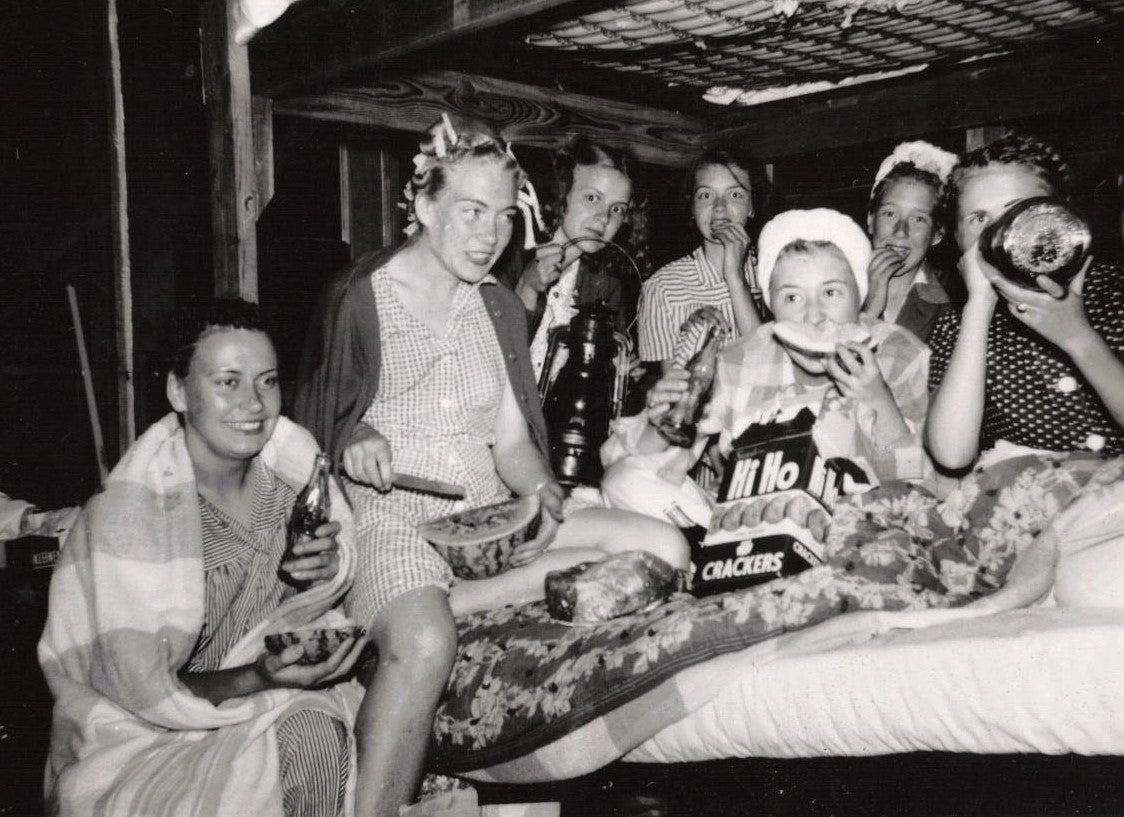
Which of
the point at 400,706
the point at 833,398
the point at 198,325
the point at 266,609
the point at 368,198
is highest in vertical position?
the point at 368,198

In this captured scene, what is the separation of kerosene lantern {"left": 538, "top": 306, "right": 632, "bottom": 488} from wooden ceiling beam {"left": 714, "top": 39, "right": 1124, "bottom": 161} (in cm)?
185

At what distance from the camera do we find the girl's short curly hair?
3209mm

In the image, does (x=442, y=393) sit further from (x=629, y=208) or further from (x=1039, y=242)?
(x=1039, y=242)

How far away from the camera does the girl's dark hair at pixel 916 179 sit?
12.2 ft

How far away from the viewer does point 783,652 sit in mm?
2279

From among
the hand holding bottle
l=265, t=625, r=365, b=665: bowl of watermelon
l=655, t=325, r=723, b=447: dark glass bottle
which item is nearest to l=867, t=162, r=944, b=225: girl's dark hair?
l=655, t=325, r=723, b=447: dark glass bottle

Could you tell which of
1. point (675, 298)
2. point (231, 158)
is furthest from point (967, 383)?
point (231, 158)

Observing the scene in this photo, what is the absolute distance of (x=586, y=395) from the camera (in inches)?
147

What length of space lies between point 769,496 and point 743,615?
437 mm

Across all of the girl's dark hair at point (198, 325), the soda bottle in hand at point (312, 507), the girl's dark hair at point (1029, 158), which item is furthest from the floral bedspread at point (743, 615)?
the girl's dark hair at point (198, 325)

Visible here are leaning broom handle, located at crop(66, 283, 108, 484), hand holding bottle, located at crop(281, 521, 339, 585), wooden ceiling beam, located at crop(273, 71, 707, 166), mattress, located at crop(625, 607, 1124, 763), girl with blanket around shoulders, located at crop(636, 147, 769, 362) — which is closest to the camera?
mattress, located at crop(625, 607, 1124, 763)

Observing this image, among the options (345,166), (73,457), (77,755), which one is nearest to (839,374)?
(77,755)

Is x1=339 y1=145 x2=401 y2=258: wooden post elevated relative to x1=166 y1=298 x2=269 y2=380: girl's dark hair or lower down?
elevated

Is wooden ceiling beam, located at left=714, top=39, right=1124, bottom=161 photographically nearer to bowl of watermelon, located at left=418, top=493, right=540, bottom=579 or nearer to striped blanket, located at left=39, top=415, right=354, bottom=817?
bowl of watermelon, located at left=418, top=493, right=540, bottom=579
